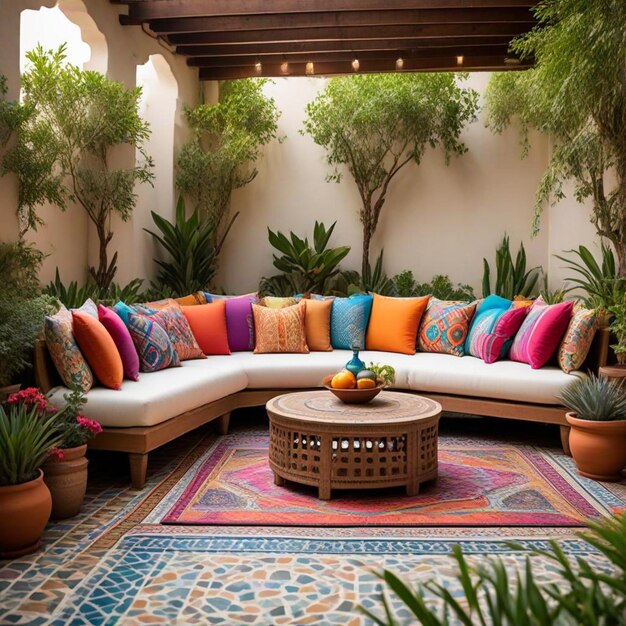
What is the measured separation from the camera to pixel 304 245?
754 cm

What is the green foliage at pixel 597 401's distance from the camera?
4074mm

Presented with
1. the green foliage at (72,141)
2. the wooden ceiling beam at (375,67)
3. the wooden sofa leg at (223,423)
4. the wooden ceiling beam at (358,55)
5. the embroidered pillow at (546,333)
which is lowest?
the wooden sofa leg at (223,423)

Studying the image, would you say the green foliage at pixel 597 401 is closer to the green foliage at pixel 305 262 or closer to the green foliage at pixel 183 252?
the green foliage at pixel 305 262

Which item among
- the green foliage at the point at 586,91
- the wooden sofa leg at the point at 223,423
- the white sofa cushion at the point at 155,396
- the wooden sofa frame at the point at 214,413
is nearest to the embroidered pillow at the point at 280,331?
the wooden sofa frame at the point at 214,413

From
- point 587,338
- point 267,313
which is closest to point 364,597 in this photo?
point 587,338

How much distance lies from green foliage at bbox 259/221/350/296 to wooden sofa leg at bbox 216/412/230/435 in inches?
101

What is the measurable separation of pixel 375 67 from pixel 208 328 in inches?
139

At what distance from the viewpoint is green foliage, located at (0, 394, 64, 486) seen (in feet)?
9.95

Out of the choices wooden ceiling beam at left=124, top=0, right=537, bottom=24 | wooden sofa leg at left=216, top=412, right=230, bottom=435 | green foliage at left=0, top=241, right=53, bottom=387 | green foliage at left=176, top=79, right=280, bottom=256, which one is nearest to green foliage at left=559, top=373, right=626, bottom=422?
wooden sofa leg at left=216, top=412, right=230, bottom=435

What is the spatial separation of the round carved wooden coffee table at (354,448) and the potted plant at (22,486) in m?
1.26

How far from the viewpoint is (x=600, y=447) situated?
4035 millimetres

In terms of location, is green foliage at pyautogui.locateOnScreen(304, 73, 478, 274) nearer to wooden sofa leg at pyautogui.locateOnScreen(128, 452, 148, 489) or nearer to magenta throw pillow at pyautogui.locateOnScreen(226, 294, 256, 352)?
magenta throw pillow at pyautogui.locateOnScreen(226, 294, 256, 352)

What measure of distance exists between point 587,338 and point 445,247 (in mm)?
3149

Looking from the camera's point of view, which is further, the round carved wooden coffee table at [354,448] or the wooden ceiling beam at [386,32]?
the wooden ceiling beam at [386,32]
